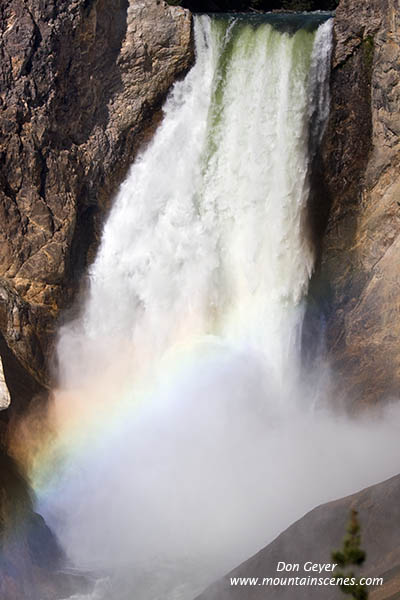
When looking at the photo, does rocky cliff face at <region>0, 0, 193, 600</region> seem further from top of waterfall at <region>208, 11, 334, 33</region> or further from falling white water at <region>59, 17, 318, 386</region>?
top of waterfall at <region>208, 11, 334, 33</region>

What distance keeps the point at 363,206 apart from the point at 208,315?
194 inches

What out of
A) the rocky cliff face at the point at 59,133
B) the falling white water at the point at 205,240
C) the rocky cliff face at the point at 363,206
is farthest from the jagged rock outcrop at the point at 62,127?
the rocky cliff face at the point at 363,206

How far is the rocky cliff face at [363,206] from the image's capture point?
59.6 feet

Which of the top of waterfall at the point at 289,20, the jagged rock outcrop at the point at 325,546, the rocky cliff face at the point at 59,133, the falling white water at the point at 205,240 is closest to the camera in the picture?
the jagged rock outcrop at the point at 325,546

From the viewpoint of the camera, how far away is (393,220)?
18688 mm

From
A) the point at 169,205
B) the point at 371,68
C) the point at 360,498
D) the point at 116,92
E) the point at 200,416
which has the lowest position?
the point at 360,498

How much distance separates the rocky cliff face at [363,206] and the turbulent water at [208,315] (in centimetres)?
56

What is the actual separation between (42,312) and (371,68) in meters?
10.1

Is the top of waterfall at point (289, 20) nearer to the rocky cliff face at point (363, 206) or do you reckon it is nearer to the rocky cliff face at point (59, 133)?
the rocky cliff face at point (363, 206)

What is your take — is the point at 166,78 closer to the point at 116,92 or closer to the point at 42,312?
the point at 116,92

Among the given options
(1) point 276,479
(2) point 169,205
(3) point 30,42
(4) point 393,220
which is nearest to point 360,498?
(1) point 276,479

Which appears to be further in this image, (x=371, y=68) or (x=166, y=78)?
(x=166, y=78)

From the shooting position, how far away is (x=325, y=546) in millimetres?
12102

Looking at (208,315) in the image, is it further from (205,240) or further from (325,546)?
(325,546)
